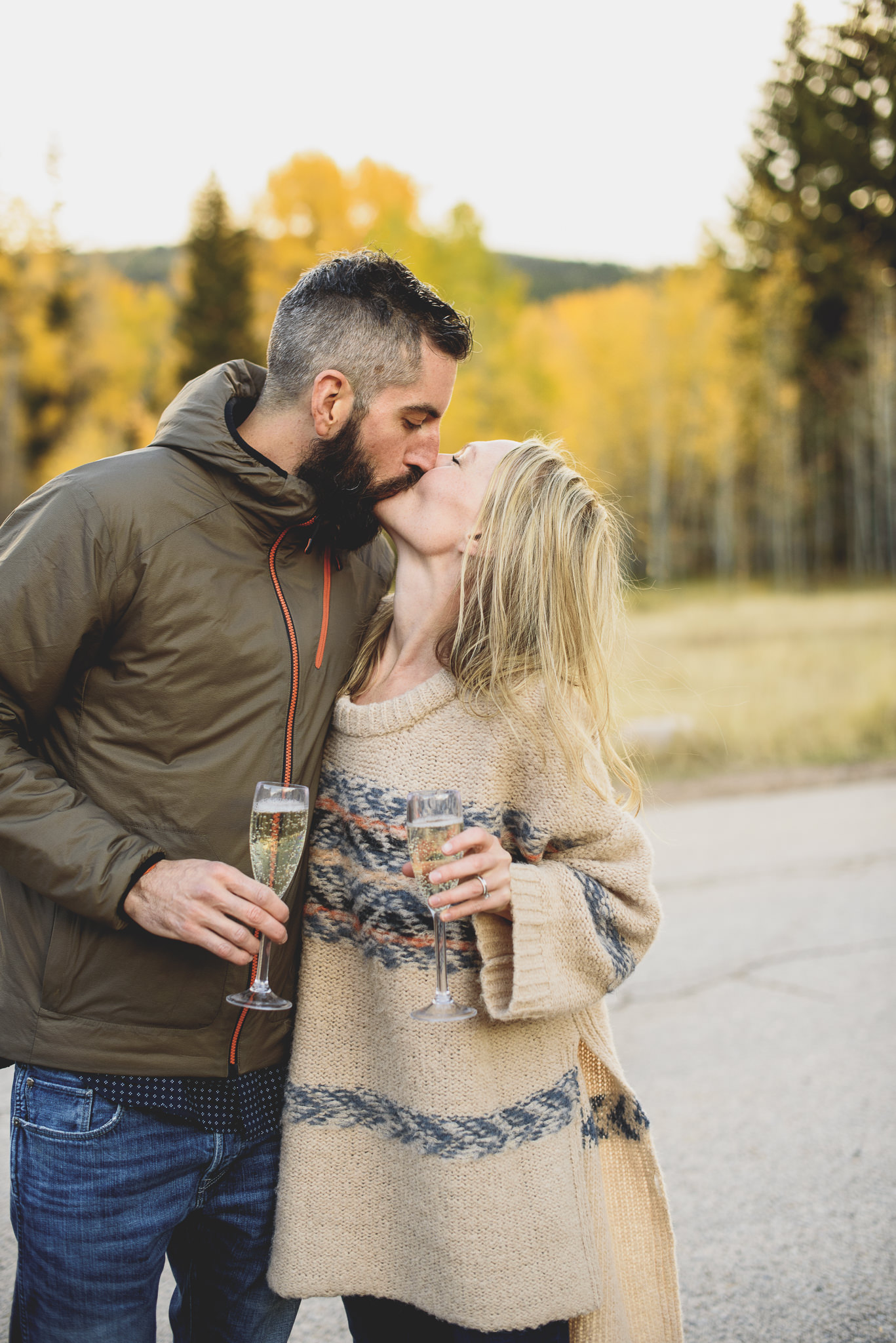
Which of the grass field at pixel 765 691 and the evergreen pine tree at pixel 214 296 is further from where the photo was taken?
the evergreen pine tree at pixel 214 296

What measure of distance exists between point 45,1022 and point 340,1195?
2.18 feet

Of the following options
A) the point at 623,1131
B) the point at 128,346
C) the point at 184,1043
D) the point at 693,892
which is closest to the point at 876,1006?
the point at 693,892

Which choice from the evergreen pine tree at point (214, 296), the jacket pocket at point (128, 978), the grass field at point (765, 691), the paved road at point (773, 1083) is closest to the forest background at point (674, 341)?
the evergreen pine tree at point (214, 296)

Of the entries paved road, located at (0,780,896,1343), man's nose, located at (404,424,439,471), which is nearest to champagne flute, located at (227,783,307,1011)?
man's nose, located at (404,424,439,471)

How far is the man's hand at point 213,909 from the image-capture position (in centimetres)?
171

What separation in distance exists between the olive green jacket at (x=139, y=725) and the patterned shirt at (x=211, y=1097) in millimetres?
36

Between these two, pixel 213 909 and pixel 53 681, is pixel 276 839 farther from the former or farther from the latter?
pixel 53 681

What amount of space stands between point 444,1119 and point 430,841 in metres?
0.56

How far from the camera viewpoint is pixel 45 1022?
184 cm

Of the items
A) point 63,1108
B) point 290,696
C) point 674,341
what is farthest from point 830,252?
point 63,1108

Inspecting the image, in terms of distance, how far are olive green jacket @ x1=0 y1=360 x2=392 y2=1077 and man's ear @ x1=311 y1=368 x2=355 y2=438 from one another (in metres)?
0.17

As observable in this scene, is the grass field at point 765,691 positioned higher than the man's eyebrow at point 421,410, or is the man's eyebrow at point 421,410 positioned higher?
the man's eyebrow at point 421,410

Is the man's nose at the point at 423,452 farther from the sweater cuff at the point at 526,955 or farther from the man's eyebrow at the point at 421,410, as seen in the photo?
the sweater cuff at the point at 526,955

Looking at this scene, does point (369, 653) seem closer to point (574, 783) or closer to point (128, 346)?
point (574, 783)
